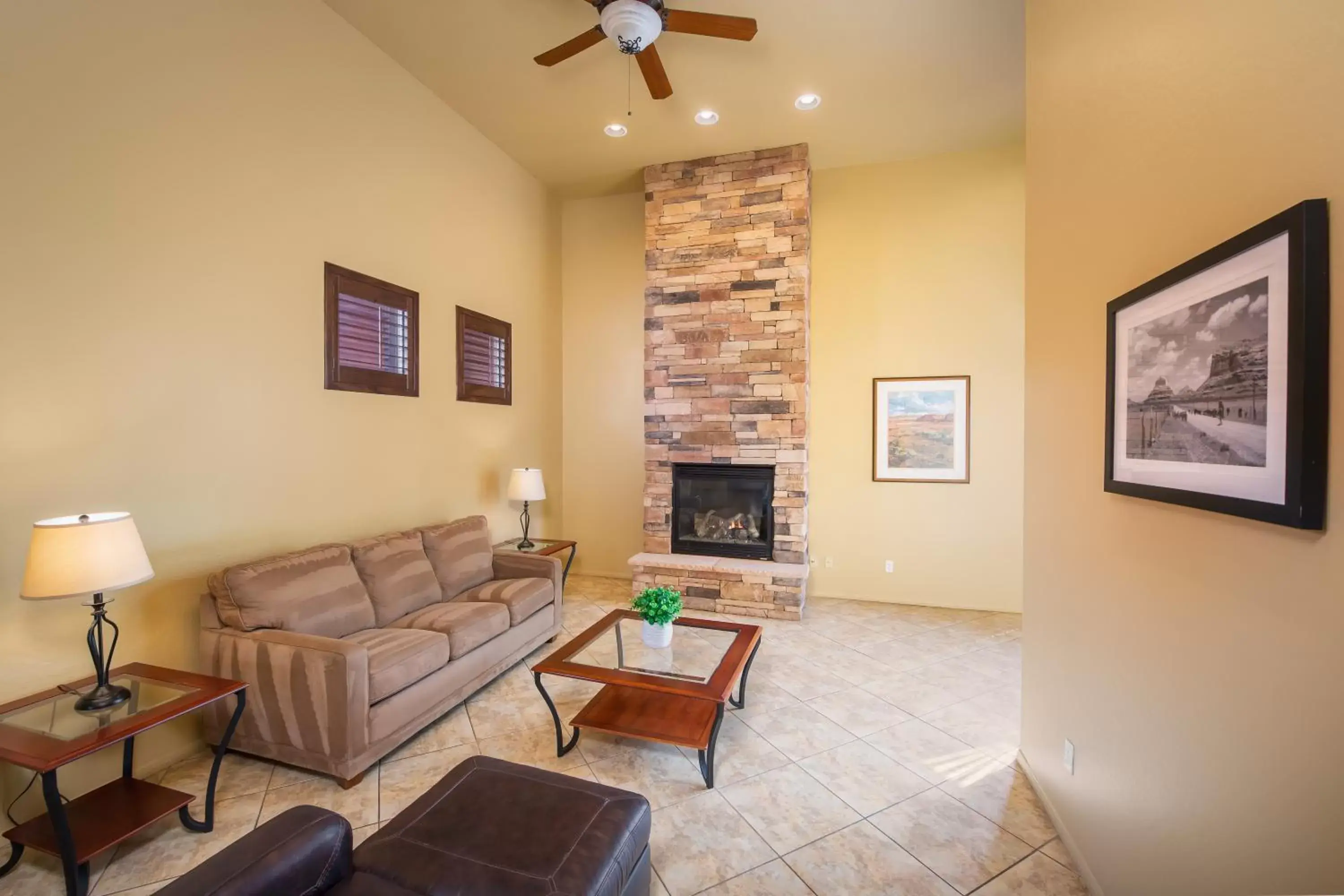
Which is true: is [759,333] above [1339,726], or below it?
above

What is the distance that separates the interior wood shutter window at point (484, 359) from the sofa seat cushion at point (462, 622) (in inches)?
70.3

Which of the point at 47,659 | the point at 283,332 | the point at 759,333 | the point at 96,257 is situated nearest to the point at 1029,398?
the point at 759,333

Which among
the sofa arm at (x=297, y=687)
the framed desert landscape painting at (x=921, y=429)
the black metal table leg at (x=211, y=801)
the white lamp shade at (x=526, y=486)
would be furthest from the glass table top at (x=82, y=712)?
the framed desert landscape painting at (x=921, y=429)

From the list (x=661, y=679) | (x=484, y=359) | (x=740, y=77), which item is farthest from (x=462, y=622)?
(x=740, y=77)

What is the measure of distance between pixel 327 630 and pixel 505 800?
5.34 ft

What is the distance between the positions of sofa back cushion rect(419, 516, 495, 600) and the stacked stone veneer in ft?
4.71

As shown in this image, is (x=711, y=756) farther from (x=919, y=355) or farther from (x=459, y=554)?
(x=919, y=355)

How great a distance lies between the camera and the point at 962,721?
2.92 metres

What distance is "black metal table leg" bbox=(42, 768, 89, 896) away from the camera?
5.35ft

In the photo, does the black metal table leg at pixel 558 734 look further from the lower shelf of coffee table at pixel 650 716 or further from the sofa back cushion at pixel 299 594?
the sofa back cushion at pixel 299 594

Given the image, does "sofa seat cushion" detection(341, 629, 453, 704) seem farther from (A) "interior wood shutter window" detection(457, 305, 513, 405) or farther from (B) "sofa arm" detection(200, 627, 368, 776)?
(A) "interior wood shutter window" detection(457, 305, 513, 405)

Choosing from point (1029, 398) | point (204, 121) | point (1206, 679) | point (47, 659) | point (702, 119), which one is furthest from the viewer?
point (702, 119)

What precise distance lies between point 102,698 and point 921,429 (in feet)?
17.2

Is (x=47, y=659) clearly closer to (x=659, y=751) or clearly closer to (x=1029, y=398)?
(x=659, y=751)
